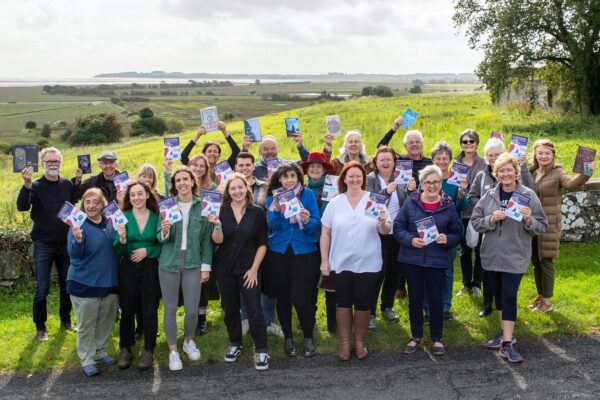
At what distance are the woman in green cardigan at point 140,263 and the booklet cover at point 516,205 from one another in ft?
13.9

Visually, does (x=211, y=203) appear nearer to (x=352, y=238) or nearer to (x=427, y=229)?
(x=352, y=238)

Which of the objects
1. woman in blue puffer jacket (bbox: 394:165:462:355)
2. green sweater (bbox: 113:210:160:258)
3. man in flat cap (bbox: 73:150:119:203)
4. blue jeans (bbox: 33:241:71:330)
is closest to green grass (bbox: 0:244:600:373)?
blue jeans (bbox: 33:241:71:330)

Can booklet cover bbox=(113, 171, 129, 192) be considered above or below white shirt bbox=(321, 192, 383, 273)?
above

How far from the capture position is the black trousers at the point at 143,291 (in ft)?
22.7

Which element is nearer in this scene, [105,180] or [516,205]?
[516,205]

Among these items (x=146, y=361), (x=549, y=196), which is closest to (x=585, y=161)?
(x=549, y=196)

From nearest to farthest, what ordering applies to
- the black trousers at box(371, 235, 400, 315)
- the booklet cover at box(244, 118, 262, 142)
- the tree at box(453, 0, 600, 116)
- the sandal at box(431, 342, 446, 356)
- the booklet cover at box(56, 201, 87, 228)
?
the booklet cover at box(56, 201, 87, 228), the sandal at box(431, 342, 446, 356), the black trousers at box(371, 235, 400, 315), the booklet cover at box(244, 118, 262, 142), the tree at box(453, 0, 600, 116)

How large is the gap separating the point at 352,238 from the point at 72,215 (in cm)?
326

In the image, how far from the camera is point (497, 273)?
284 inches

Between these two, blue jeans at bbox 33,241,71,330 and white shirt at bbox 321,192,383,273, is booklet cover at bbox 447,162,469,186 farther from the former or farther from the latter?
blue jeans at bbox 33,241,71,330

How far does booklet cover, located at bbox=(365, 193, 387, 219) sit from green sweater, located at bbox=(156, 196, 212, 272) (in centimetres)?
196

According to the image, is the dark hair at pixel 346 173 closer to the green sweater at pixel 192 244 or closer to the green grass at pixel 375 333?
the green sweater at pixel 192 244

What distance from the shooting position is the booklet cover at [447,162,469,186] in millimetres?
7723

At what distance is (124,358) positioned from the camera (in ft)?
23.1
